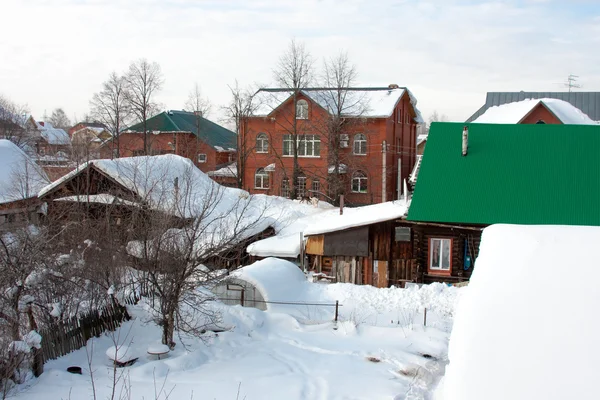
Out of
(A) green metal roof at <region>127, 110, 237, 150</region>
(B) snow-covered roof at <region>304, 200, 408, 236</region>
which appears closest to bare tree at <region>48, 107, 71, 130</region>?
(A) green metal roof at <region>127, 110, 237, 150</region>

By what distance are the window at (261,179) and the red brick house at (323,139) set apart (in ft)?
0.32

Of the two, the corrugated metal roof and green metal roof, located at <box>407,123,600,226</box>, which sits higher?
the corrugated metal roof

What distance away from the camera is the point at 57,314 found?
34.3 ft

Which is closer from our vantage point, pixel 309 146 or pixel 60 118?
pixel 309 146

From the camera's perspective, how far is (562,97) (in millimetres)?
41562

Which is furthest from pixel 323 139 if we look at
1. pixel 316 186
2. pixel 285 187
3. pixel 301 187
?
pixel 285 187

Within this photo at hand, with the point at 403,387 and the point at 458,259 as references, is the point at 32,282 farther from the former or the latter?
the point at 458,259

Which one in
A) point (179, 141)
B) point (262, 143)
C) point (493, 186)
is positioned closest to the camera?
point (493, 186)

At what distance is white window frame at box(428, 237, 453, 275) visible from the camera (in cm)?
1950

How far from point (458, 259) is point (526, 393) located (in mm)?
15706

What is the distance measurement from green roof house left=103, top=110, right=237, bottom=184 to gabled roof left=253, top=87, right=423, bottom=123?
8.97 metres

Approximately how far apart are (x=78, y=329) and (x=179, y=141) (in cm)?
3771

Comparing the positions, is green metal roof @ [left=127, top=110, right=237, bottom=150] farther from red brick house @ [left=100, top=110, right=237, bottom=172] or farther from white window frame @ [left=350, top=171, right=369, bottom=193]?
white window frame @ [left=350, top=171, right=369, bottom=193]

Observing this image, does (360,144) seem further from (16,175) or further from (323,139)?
(16,175)
